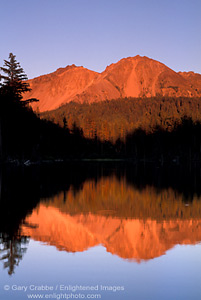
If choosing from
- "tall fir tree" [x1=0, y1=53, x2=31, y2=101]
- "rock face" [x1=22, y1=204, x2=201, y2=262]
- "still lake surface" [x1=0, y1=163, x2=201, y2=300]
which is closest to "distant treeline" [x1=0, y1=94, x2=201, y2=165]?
"tall fir tree" [x1=0, y1=53, x2=31, y2=101]

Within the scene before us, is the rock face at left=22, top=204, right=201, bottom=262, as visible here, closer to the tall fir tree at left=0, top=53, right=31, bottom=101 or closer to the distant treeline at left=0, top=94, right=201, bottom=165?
the tall fir tree at left=0, top=53, right=31, bottom=101

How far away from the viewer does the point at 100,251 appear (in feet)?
37.2

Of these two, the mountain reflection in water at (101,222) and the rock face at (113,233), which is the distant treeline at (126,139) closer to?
the mountain reflection in water at (101,222)

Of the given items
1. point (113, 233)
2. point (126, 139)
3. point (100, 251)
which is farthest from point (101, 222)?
point (126, 139)

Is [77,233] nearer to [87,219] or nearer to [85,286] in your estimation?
[87,219]

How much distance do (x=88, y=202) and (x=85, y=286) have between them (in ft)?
45.2

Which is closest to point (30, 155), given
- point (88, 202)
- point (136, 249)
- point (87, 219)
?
point (88, 202)

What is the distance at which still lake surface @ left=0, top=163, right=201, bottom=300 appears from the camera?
8.22 m

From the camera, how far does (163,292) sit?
8.04 m

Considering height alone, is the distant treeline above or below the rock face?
above

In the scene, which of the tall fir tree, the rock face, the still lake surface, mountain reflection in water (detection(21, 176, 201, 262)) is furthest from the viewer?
the tall fir tree

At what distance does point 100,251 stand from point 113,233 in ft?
7.91

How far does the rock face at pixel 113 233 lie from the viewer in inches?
458

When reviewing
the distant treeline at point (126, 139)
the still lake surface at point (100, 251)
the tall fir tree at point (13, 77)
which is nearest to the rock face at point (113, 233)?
the still lake surface at point (100, 251)
